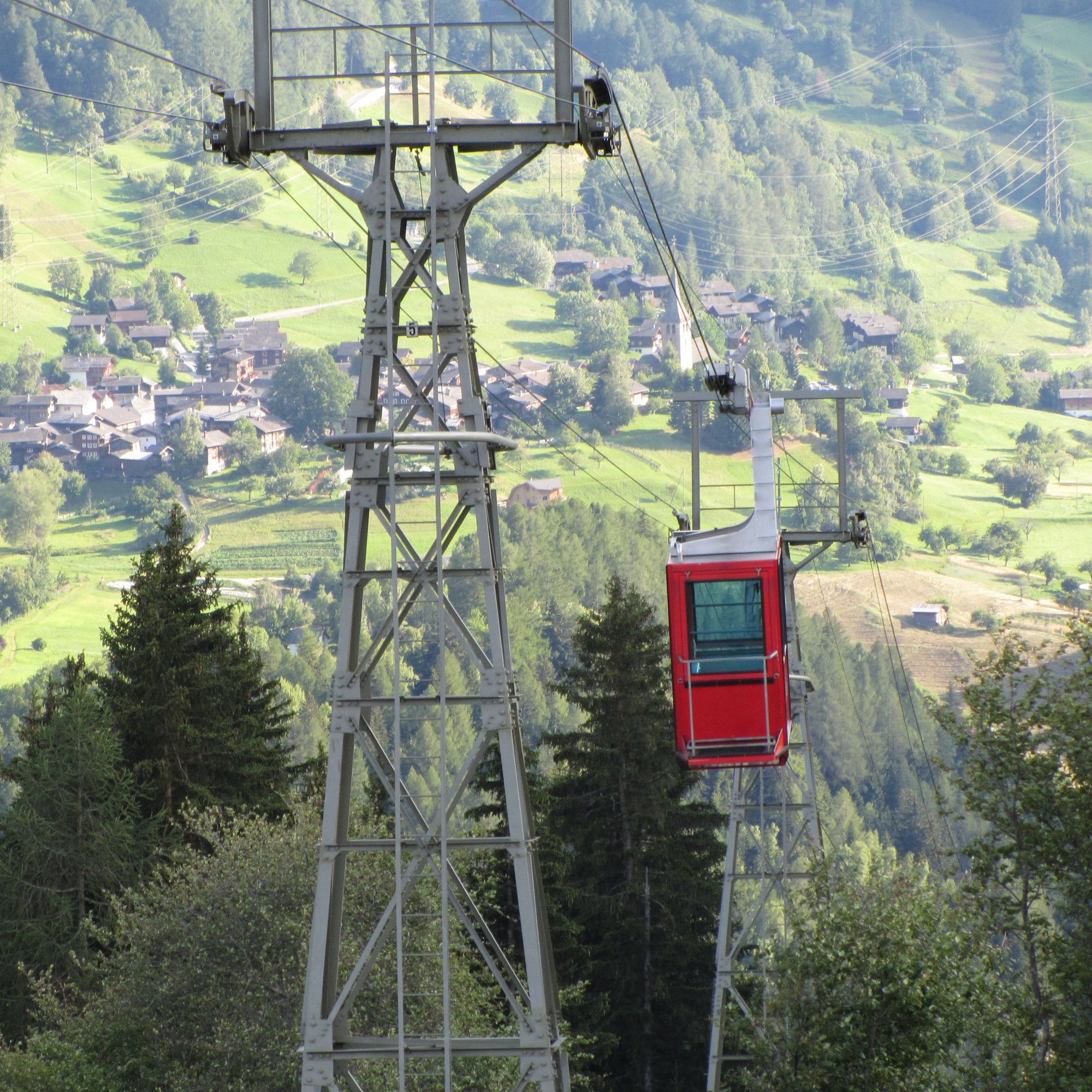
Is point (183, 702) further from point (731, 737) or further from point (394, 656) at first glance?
point (394, 656)

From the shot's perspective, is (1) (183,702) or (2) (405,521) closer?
(2) (405,521)

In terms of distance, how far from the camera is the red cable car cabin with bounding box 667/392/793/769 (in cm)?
2312

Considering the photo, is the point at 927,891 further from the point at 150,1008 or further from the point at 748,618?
the point at 150,1008

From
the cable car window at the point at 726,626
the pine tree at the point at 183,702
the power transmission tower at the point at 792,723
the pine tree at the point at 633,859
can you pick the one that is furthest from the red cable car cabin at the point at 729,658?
the pine tree at the point at 183,702

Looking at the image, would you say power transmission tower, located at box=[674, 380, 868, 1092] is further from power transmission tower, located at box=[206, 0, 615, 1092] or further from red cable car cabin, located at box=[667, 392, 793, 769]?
power transmission tower, located at box=[206, 0, 615, 1092]

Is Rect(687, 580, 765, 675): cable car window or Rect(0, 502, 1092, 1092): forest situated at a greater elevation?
Rect(687, 580, 765, 675): cable car window

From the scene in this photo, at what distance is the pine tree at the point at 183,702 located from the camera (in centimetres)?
3906

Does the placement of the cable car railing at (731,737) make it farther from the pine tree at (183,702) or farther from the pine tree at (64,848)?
the pine tree at (183,702)

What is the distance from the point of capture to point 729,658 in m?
23.2

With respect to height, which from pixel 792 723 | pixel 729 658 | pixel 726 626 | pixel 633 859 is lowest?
pixel 633 859

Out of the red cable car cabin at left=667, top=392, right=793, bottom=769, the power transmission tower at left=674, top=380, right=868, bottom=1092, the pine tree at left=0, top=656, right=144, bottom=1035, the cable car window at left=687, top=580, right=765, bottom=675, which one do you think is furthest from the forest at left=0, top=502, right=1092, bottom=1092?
the cable car window at left=687, top=580, right=765, bottom=675

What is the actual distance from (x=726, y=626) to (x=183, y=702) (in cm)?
1928

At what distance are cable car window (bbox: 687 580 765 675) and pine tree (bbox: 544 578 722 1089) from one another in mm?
15244

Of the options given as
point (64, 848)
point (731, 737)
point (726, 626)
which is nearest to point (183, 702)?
point (64, 848)
